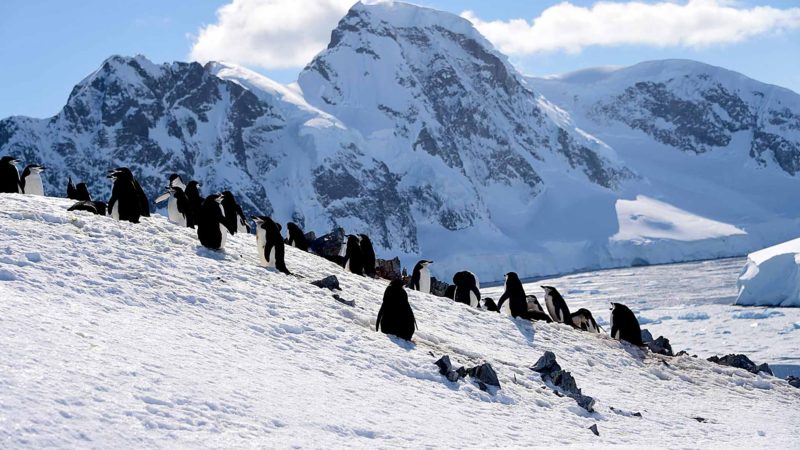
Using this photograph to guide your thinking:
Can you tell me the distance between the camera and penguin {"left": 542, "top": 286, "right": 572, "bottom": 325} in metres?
21.1

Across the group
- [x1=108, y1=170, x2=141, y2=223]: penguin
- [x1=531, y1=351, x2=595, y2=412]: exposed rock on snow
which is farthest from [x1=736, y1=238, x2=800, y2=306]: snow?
[x1=108, y1=170, x2=141, y2=223]: penguin

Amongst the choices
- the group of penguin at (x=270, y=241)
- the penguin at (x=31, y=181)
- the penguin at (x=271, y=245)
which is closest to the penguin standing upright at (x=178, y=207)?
the group of penguin at (x=270, y=241)

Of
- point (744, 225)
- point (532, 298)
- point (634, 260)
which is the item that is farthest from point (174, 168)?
point (532, 298)

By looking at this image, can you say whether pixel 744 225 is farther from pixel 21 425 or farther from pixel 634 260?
pixel 21 425

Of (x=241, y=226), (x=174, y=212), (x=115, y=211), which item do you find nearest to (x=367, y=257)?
(x=241, y=226)

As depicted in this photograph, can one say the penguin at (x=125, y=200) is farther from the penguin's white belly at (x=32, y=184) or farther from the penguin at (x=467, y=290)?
the penguin at (x=467, y=290)

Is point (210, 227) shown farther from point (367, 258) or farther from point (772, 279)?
point (772, 279)

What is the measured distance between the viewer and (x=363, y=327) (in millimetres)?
13742

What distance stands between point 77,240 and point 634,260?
14614 cm

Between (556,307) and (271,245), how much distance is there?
8.15 m

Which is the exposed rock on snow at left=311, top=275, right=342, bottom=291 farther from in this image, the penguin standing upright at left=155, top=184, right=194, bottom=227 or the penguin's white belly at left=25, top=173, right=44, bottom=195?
the penguin's white belly at left=25, top=173, right=44, bottom=195

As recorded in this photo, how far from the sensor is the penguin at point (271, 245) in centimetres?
1636

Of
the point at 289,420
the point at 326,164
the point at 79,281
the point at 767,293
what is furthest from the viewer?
the point at 326,164

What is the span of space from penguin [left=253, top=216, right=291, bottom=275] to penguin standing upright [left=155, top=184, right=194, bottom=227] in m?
2.96
